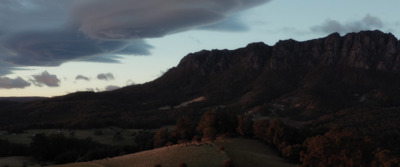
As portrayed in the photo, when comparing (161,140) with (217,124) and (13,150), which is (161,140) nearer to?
(217,124)

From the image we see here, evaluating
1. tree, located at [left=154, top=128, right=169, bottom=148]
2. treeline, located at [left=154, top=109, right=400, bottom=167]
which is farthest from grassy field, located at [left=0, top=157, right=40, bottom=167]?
treeline, located at [left=154, top=109, right=400, bottom=167]

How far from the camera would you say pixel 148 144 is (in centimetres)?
12019

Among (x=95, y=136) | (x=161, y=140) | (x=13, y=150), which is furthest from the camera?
(x=95, y=136)

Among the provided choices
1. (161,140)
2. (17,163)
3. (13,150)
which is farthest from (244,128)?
(13,150)

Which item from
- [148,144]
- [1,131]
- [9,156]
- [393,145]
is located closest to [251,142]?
[148,144]

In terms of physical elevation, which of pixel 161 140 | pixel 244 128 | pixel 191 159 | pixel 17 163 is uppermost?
pixel 191 159

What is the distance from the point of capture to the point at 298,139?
318 feet

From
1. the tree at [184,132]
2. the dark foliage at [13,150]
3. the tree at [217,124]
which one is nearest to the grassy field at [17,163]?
the dark foliage at [13,150]

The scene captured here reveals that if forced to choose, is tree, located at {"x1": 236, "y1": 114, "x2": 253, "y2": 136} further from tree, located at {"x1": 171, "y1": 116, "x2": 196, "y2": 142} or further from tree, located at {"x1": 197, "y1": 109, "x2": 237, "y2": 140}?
tree, located at {"x1": 171, "y1": 116, "x2": 196, "y2": 142}

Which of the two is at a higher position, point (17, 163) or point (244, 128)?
point (244, 128)

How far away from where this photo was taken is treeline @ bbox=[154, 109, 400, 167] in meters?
59.4

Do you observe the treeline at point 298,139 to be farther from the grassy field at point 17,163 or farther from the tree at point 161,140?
the grassy field at point 17,163

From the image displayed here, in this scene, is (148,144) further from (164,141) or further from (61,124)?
(61,124)

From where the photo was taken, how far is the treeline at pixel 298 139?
59.4 meters
